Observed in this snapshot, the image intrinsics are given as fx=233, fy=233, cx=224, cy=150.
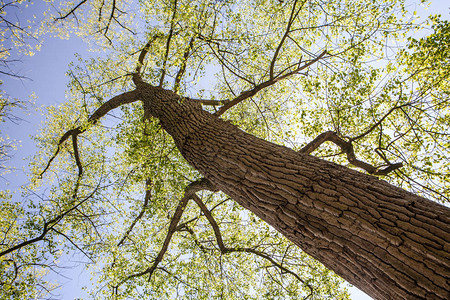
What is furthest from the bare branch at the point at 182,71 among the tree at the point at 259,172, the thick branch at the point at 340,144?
the thick branch at the point at 340,144

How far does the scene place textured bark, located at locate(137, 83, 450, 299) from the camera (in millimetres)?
1680

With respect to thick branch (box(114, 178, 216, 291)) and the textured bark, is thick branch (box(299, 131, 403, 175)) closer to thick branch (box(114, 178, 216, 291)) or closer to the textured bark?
the textured bark

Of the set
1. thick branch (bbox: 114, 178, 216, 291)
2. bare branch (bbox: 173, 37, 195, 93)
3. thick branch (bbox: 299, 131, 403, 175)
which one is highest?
bare branch (bbox: 173, 37, 195, 93)

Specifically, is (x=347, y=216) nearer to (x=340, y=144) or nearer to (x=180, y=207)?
(x=340, y=144)

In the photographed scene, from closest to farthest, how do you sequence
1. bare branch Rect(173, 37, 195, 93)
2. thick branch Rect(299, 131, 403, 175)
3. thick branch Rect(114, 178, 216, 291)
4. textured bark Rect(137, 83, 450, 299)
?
textured bark Rect(137, 83, 450, 299) → thick branch Rect(299, 131, 403, 175) → thick branch Rect(114, 178, 216, 291) → bare branch Rect(173, 37, 195, 93)

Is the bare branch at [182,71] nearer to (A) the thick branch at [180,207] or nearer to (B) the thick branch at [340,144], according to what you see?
(A) the thick branch at [180,207]

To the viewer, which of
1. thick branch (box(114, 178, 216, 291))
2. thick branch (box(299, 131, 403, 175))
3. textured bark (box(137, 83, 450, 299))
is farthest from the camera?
thick branch (box(114, 178, 216, 291))

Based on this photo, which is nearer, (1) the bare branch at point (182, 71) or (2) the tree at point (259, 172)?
(2) the tree at point (259, 172)


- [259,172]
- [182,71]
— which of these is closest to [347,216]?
[259,172]

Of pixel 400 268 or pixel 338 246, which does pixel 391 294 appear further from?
pixel 338 246

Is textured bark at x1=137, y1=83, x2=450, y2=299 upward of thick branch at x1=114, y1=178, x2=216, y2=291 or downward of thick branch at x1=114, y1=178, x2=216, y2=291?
downward

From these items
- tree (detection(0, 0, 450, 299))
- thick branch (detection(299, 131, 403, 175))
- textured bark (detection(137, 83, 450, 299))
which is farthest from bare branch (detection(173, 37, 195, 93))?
thick branch (detection(299, 131, 403, 175))

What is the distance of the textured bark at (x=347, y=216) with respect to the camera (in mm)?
1680

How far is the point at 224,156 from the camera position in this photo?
362 cm
